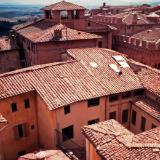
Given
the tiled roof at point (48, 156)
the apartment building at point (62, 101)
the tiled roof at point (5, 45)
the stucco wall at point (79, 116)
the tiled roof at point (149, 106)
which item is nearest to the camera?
the tiled roof at point (48, 156)

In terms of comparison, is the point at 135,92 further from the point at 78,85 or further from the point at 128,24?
the point at 128,24

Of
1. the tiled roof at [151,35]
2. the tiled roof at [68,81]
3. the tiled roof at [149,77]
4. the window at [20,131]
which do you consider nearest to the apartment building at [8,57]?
the tiled roof at [68,81]

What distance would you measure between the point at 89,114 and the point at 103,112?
60.4 inches

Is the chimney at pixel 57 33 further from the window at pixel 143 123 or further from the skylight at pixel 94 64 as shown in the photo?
the window at pixel 143 123

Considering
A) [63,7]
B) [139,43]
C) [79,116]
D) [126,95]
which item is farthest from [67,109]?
[139,43]

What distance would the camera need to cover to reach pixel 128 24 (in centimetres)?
6381

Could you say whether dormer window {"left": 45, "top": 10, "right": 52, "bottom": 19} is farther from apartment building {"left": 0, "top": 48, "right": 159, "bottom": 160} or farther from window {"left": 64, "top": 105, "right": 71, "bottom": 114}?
window {"left": 64, "top": 105, "right": 71, "bottom": 114}

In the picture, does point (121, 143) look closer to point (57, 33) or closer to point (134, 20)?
point (57, 33)

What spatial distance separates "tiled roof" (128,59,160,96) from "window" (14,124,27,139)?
1238 cm

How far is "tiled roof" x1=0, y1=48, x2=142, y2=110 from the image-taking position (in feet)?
76.9

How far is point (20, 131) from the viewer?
83.7ft

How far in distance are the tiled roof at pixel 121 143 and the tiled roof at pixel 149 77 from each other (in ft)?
25.8

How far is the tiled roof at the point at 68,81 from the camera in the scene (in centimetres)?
2344

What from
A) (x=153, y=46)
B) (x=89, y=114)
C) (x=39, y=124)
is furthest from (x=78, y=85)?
(x=153, y=46)
